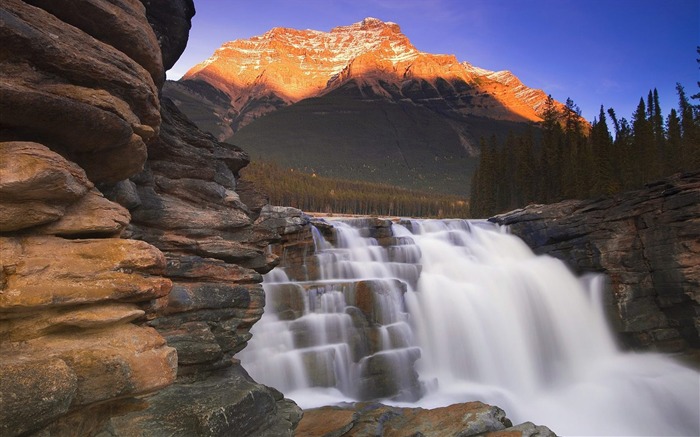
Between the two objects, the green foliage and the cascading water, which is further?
the green foliage

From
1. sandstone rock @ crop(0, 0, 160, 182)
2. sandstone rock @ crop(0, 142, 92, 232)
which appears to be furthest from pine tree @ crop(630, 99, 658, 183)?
sandstone rock @ crop(0, 142, 92, 232)

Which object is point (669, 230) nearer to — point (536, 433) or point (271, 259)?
point (536, 433)

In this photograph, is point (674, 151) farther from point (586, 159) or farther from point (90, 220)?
point (90, 220)

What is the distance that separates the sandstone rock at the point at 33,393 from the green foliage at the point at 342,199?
91520 millimetres

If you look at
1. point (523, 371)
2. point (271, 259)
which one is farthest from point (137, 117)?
point (523, 371)

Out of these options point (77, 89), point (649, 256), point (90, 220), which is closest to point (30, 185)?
point (90, 220)

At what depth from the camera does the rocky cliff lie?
19.3ft

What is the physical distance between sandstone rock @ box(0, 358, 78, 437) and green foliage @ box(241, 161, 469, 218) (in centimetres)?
9152

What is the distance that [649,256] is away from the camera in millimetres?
26141

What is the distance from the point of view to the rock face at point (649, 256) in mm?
24594

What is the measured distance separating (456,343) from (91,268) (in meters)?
18.4

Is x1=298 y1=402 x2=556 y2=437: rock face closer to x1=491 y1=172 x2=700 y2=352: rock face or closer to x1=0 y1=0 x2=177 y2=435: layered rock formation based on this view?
x1=0 y1=0 x2=177 y2=435: layered rock formation

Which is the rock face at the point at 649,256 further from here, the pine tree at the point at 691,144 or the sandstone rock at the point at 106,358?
the sandstone rock at the point at 106,358

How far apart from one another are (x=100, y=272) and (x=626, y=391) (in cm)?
2355
